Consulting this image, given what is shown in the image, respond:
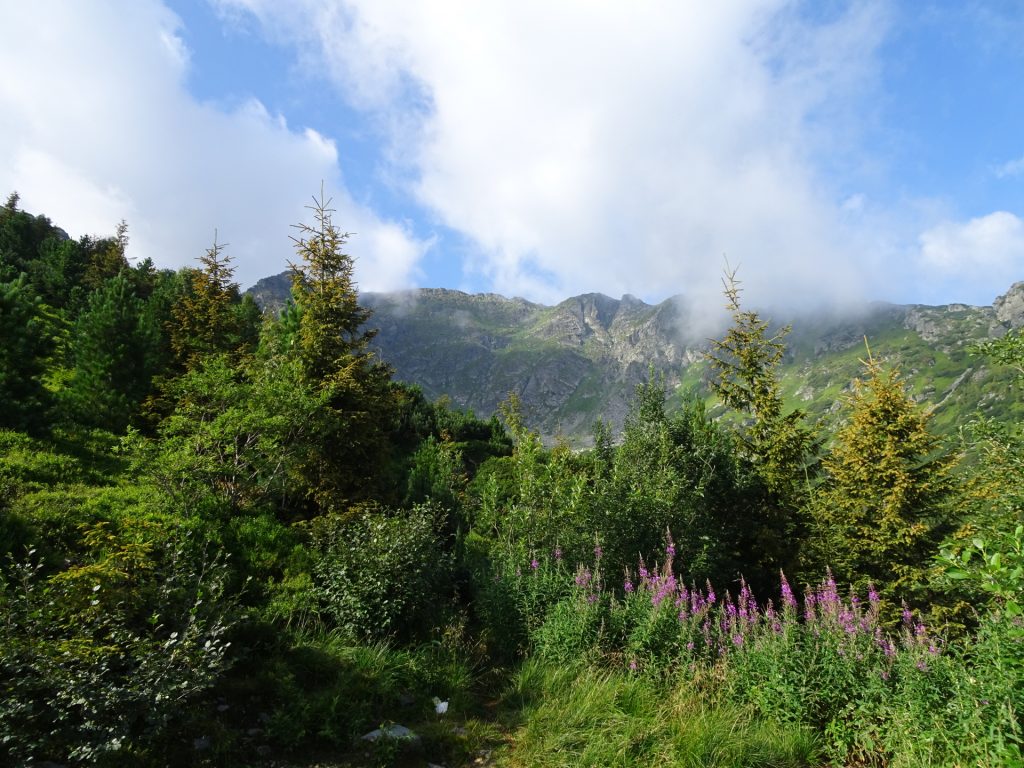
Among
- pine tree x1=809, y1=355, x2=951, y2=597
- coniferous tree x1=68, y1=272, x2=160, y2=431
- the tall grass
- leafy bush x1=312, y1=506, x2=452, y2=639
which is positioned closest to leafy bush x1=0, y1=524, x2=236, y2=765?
leafy bush x1=312, y1=506, x2=452, y2=639

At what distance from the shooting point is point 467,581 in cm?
928

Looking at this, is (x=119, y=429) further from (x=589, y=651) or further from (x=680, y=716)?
(x=680, y=716)

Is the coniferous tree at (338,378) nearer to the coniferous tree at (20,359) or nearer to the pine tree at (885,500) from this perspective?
the coniferous tree at (20,359)

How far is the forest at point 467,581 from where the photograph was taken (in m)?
4.37

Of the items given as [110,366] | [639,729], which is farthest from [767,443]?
[110,366]

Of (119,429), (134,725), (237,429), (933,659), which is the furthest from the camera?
(119,429)

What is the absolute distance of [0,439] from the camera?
11875 millimetres

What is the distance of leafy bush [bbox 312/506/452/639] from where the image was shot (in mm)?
7121

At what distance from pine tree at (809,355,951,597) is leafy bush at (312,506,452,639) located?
1043 centimetres

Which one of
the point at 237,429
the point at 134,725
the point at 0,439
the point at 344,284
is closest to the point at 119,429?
the point at 0,439

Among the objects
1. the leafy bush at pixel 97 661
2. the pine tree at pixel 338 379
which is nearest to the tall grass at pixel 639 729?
the leafy bush at pixel 97 661

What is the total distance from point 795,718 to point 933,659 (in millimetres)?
1475

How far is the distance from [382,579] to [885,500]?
12393 millimetres

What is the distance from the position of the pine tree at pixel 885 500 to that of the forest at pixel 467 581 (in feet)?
0.24
